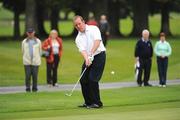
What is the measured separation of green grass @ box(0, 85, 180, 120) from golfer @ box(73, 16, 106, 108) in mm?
513

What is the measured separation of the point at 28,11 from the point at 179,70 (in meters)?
23.8

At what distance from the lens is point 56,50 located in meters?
26.4

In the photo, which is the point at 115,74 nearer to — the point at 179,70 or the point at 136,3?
the point at 179,70

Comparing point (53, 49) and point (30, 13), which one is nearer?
point (53, 49)

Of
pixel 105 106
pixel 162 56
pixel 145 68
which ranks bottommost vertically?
pixel 145 68

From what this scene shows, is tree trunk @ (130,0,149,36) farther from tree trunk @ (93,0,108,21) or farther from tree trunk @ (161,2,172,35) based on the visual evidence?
tree trunk @ (93,0,108,21)

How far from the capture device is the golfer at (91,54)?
16.9 meters

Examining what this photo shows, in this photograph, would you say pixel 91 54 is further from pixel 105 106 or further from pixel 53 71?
pixel 53 71

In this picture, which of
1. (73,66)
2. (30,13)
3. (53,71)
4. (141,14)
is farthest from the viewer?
(141,14)

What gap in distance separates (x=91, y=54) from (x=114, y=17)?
50.1 m

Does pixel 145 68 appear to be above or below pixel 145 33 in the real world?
below

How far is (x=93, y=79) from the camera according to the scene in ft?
55.6

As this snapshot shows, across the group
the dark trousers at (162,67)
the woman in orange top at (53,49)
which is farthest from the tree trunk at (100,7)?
the dark trousers at (162,67)

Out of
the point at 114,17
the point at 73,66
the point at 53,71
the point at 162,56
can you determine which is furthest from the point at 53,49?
the point at 114,17
